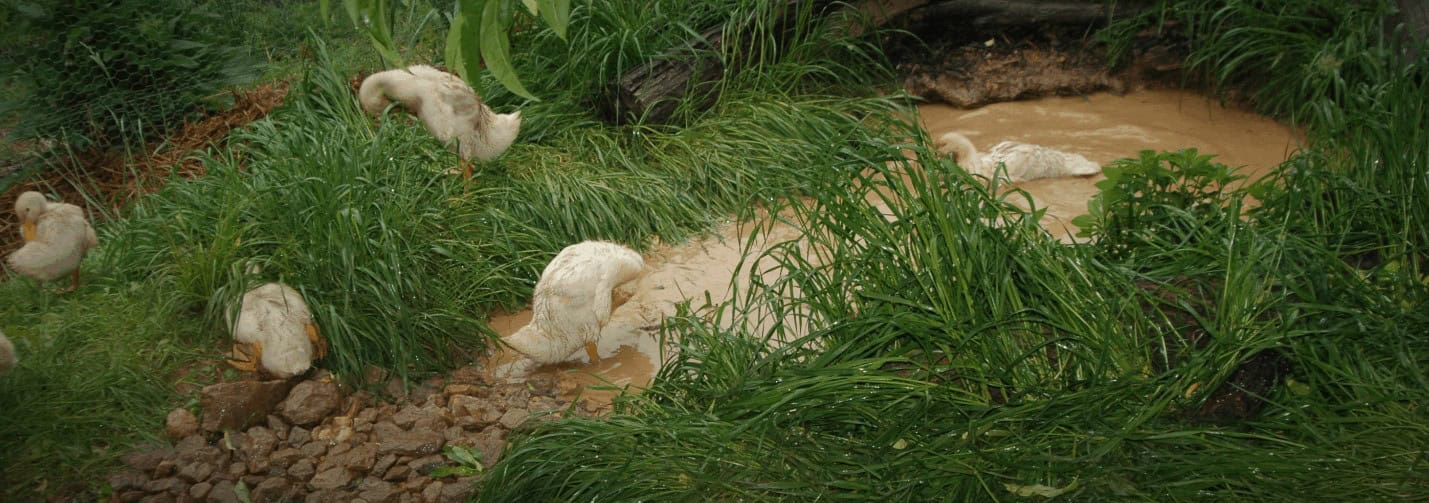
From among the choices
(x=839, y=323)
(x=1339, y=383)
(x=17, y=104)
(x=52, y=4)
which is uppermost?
(x=52, y=4)

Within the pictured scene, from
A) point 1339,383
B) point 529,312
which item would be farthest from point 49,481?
point 1339,383

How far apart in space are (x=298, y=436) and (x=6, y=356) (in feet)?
2.96

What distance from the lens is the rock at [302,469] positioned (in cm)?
342

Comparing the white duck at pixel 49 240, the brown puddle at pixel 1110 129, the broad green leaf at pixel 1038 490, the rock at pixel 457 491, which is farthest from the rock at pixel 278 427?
the brown puddle at pixel 1110 129

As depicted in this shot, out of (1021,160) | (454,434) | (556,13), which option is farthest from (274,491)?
(1021,160)

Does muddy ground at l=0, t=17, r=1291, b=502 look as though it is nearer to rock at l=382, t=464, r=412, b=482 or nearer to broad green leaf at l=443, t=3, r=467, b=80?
rock at l=382, t=464, r=412, b=482

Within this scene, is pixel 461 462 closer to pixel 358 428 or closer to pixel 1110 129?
pixel 358 428

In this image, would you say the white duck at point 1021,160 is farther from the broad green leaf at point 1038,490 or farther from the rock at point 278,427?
the rock at point 278,427

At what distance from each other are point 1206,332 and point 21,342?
389 centimetres

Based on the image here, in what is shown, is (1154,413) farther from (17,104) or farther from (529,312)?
(17,104)

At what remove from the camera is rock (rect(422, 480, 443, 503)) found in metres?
3.26

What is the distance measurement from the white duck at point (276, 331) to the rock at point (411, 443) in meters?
0.44

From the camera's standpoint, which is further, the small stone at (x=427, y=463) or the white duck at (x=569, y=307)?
the white duck at (x=569, y=307)

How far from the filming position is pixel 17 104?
5.14 m
